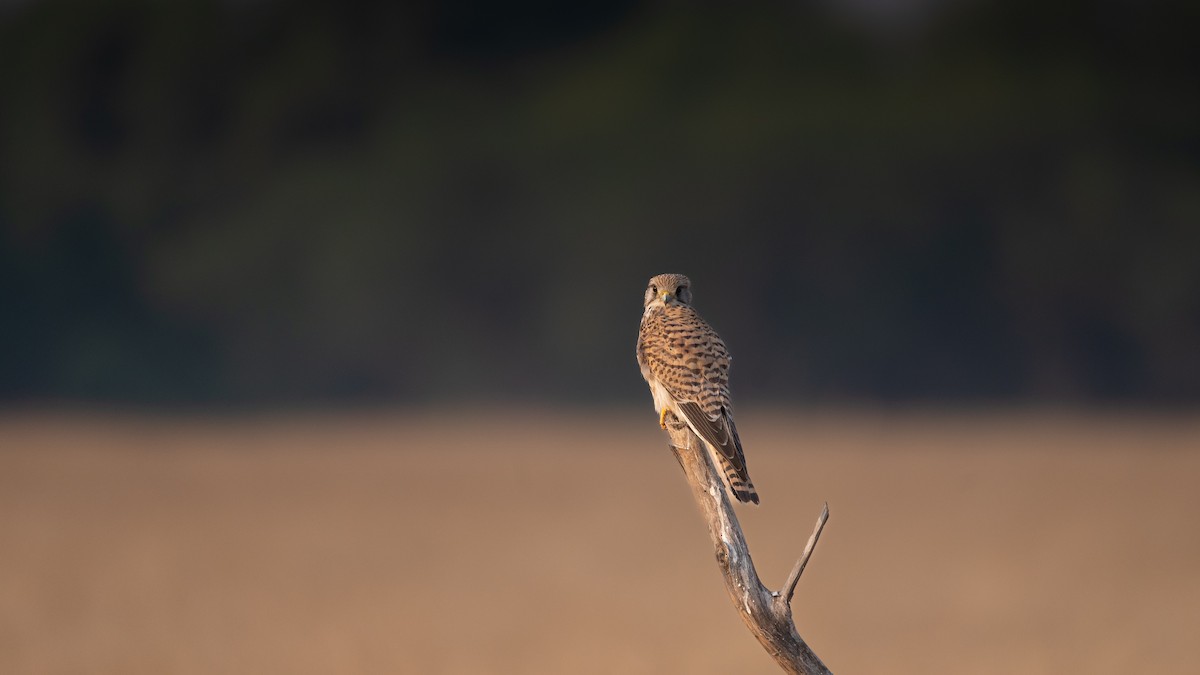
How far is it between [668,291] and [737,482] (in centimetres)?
56

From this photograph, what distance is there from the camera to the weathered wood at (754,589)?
2.91 m

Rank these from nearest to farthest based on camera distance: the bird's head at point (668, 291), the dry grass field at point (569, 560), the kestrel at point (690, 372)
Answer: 1. the kestrel at point (690, 372)
2. the bird's head at point (668, 291)
3. the dry grass field at point (569, 560)

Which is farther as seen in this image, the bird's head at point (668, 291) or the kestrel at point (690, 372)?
the bird's head at point (668, 291)

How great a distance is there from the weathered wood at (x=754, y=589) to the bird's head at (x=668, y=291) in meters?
0.52

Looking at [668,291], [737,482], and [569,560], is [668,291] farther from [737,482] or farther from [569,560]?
[569,560]

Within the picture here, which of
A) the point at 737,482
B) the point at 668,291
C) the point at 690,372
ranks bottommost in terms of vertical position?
the point at 737,482

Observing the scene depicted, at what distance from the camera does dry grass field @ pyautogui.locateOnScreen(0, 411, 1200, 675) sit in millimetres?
7746

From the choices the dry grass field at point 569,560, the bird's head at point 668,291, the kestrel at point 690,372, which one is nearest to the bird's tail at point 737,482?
the kestrel at point 690,372

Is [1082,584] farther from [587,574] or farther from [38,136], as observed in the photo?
[38,136]

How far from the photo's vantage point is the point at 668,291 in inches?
133

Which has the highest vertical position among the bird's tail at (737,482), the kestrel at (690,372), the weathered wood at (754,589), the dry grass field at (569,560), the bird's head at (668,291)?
the bird's head at (668,291)

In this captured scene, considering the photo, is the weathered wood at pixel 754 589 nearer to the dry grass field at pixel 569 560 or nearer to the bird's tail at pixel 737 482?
the bird's tail at pixel 737 482

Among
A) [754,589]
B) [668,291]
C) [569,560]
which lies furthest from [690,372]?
[569,560]

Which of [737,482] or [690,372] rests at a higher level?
[690,372]
